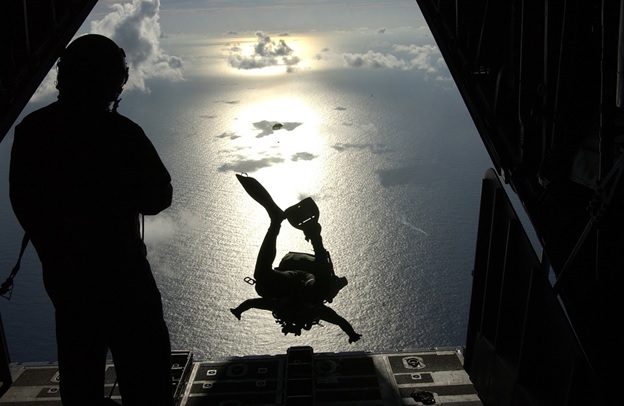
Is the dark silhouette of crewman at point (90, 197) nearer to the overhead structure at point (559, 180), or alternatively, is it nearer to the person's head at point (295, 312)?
the person's head at point (295, 312)

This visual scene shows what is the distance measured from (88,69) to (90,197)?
1260 mm

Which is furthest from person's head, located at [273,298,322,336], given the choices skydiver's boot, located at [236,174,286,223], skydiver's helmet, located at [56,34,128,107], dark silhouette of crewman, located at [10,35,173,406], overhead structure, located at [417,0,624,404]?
skydiver's helmet, located at [56,34,128,107]

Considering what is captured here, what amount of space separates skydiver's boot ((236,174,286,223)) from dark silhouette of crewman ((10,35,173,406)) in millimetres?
3079

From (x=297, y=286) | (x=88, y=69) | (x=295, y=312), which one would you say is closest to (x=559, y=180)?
(x=297, y=286)

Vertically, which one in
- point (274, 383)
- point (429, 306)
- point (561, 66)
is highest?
point (561, 66)

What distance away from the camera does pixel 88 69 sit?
17.0ft

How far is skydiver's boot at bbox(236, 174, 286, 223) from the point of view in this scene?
8.50 m

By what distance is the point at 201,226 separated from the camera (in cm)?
15375

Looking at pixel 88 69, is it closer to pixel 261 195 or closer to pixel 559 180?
pixel 261 195

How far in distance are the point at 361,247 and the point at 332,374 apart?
12998cm

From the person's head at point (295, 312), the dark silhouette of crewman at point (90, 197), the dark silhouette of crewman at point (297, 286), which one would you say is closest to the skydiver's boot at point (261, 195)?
the dark silhouette of crewman at point (297, 286)

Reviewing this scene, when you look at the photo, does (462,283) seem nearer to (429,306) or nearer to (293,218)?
(429,306)

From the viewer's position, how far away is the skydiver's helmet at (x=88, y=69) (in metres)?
5.17

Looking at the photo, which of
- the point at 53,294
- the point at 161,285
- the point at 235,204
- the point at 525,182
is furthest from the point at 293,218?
the point at 235,204
